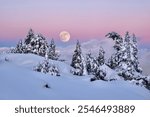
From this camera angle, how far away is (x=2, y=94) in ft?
69.7

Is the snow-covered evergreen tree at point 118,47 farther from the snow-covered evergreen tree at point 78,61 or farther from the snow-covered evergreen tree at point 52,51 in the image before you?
the snow-covered evergreen tree at point 52,51

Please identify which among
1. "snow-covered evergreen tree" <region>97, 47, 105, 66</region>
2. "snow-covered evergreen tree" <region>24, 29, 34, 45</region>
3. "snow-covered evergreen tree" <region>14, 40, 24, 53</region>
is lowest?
"snow-covered evergreen tree" <region>97, 47, 105, 66</region>

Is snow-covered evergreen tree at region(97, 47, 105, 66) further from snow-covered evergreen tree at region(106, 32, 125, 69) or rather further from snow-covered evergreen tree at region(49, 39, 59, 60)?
snow-covered evergreen tree at region(106, 32, 125, 69)

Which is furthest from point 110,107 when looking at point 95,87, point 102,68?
point 102,68

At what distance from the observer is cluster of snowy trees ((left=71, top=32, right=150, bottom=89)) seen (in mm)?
37750

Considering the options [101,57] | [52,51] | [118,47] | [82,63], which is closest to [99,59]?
[101,57]

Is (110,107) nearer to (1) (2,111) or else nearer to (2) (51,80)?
(1) (2,111)

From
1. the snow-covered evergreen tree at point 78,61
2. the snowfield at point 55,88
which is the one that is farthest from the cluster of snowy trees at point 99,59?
the snowfield at point 55,88

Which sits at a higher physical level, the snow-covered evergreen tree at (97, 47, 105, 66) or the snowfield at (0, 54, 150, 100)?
the snow-covered evergreen tree at (97, 47, 105, 66)

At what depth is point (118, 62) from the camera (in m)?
49.5

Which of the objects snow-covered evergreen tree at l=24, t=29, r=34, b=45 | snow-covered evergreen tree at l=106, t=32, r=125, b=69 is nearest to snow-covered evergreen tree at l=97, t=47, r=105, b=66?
snow-covered evergreen tree at l=24, t=29, r=34, b=45

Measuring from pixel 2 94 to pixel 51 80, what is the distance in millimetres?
7851

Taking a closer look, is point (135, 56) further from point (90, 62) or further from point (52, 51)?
point (52, 51)

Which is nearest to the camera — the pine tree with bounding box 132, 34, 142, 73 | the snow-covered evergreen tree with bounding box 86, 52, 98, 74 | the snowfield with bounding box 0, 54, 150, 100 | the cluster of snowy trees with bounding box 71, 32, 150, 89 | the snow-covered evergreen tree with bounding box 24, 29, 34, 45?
the snowfield with bounding box 0, 54, 150, 100
